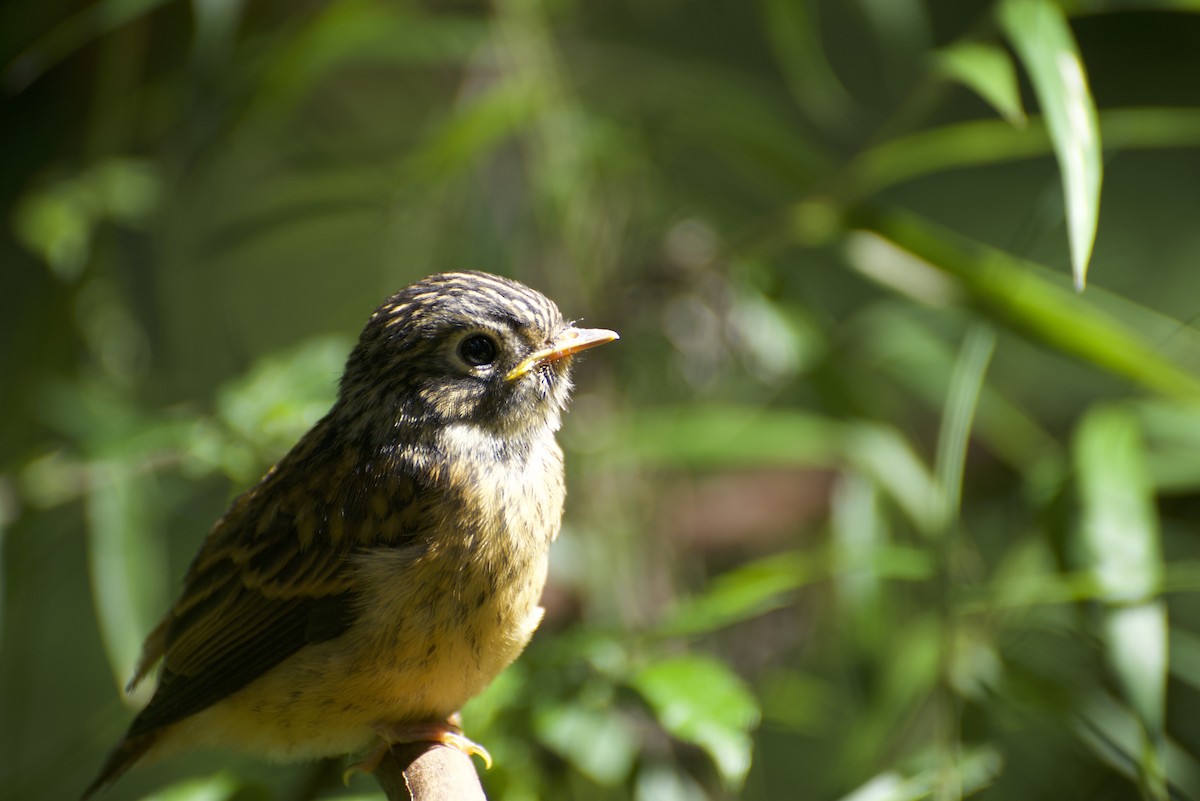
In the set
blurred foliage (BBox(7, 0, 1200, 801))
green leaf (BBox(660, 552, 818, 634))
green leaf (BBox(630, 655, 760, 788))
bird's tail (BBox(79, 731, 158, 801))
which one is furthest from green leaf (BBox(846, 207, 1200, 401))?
bird's tail (BBox(79, 731, 158, 801))

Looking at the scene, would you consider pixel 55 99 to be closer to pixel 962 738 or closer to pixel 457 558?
pixel 457 558

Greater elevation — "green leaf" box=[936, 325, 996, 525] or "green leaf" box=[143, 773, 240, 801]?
"green leaf" box=[936, 325, 996, 525]

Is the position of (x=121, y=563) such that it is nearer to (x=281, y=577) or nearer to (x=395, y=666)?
(x=281, y=577)

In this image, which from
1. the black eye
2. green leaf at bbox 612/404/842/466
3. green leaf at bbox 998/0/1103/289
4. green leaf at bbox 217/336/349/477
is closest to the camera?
green leaf at bbox 998/0/1103/289

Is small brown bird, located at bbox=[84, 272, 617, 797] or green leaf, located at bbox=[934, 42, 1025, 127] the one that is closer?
small brown bird, located at bbox=[84, 272, 617, 797]

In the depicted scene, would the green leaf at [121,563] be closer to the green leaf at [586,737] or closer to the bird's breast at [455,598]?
the bird's breast at [455,598]

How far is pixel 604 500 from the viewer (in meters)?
3.78

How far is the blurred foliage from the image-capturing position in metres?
2.71

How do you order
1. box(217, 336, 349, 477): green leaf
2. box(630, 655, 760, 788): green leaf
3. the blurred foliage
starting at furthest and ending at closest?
the blurred foliage → box(217, 336, 349, 477): green leaf → box(630, 655, 760, 788): green leaf

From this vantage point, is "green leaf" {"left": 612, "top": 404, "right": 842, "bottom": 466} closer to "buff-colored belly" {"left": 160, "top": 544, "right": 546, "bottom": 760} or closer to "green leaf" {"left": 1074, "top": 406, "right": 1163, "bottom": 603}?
"green leaf" {"left": 1074, "top": 406, "right": 1163, "bottom": 603}

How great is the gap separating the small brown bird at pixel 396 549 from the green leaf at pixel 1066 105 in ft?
2.73

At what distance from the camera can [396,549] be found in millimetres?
2381

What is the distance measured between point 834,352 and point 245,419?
1.56 meters

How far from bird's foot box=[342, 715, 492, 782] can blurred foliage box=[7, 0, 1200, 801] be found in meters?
0.11
